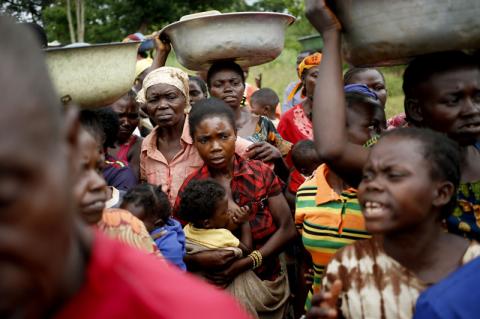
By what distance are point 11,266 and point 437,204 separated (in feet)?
5.31

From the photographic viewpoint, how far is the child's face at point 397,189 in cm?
203

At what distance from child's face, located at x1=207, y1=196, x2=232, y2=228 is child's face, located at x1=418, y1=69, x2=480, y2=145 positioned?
1.43 metres

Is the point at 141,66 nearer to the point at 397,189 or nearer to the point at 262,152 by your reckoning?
the point at 262,152

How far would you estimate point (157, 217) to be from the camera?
3.15 m

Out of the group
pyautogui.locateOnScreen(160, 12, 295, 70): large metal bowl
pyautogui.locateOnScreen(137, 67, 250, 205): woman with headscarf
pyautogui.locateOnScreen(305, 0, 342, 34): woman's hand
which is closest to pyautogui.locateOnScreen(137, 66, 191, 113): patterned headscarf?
pyautogui.locateOnScreen(137, 67, 250, 205): woman with headscarf

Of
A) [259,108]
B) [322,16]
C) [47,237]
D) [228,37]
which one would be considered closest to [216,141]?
[228,37]

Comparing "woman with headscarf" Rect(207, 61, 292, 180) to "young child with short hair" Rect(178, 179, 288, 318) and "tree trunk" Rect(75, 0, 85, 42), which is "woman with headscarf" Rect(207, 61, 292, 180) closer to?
"young child with short hair" Rect(178, 179, 288, 318)

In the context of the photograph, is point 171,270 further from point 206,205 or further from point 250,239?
point 250,239

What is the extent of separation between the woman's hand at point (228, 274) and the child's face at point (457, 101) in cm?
149

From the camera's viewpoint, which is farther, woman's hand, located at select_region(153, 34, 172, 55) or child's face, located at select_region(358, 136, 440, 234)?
woman's hand, located at select_region(153, 34, 172, 55)

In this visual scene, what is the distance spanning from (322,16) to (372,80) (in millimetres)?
2719

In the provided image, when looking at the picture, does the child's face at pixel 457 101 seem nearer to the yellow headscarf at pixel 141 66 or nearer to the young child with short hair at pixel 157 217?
the young child with short hair at pixel 157 217

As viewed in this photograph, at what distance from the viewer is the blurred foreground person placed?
808mm

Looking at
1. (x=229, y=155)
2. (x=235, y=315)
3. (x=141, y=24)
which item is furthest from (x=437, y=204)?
(x=141, y=24)
